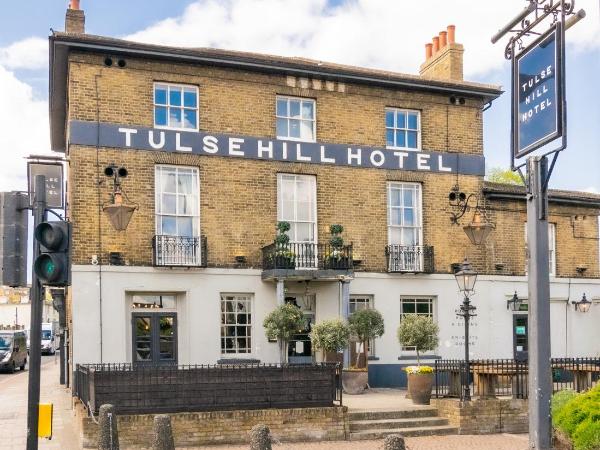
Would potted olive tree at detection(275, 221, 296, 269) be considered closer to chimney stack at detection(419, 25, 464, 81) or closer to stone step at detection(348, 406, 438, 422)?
stone step at detection(348, 406, 438, 422)

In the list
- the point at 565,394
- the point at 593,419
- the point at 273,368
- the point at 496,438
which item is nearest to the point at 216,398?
the point at 273,368

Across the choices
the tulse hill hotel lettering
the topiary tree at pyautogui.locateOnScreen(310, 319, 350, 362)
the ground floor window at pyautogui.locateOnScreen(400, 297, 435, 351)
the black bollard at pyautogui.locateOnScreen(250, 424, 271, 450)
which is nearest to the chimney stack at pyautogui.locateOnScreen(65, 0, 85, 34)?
the tulse hill hotel lettering

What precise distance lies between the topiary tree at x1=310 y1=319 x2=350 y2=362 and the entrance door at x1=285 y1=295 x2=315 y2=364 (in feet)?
9.31

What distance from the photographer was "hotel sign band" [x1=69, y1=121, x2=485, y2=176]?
65.8 ft

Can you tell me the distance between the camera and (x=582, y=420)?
9734 mm

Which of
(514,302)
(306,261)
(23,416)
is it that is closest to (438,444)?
(306,261)

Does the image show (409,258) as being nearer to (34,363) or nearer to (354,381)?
(354,381)


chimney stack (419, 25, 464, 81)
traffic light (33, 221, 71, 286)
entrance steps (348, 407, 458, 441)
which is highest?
chimney stack (419, 25, 464, 81)

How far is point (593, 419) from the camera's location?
376 inches

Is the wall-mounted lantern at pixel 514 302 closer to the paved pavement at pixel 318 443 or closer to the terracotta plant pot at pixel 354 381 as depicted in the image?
the paved pavement at pixel 318 443

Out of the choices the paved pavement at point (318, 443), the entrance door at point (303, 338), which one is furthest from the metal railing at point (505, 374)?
the entrance door at point (303, 338)

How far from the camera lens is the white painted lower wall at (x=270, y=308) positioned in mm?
19750

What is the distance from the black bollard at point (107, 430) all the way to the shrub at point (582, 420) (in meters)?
6.19

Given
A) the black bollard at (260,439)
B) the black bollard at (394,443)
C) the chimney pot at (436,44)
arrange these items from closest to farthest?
the black bollard at (394,443), the black bollard at (260,439), the chimney pot at (436,44)
